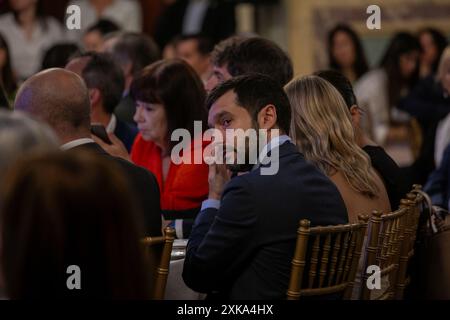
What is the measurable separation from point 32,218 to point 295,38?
28.6 feet

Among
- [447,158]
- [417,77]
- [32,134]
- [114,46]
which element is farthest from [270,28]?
[32,134]

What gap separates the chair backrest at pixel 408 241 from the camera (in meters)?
3.59

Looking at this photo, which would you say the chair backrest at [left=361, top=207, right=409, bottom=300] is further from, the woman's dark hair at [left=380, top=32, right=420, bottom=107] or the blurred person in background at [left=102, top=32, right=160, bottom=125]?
the woman's dark hair at [left=380, top=32, right=420, bottom=107]

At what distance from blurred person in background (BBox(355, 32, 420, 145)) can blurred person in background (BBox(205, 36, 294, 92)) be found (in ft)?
11.8

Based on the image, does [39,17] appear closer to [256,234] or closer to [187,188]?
[187,188]

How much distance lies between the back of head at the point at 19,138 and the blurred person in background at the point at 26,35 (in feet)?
20.6

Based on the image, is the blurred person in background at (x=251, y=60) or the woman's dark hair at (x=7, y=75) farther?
the woman's dark hair at (x=7, y=75)

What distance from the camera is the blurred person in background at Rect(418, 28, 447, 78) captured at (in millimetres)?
8812

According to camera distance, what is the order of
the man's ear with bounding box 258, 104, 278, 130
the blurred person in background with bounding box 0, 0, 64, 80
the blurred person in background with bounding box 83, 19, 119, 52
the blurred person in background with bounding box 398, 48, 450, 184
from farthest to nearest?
1. the blurred person in background with bounding box 0, 0, 64, 80
2. the blurred person in background with bounding box 83, 19, 119, 52
3. the blurred person in background with bounding box 398, 48, 450, 184
4. the man's ear with bounding box 258, 104, 278, 130

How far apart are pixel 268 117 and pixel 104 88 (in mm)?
1797

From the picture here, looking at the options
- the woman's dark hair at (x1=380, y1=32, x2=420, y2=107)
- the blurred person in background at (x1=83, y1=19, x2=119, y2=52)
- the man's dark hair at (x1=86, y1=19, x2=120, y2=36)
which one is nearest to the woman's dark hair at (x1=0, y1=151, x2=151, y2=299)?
the blurred person in background at (x1=83, y1=19, x2=119, y2=52)

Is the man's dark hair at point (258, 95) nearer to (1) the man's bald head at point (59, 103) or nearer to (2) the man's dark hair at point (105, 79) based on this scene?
(1) the man's bald head at point (59, 103)

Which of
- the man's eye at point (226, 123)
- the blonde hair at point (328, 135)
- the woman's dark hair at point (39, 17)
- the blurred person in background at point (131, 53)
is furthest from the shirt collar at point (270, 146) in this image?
the woman's dark hair at point (39, 17)

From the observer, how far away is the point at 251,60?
455 cm
